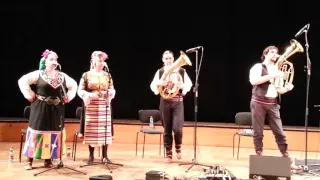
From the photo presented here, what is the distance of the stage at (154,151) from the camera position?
5562 mm

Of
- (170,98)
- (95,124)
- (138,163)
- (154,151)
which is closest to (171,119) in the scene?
(170,98)

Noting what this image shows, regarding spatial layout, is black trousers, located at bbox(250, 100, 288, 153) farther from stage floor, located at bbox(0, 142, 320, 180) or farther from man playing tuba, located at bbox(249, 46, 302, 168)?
stage floor, located at bbox(0, 142, 320, 180)

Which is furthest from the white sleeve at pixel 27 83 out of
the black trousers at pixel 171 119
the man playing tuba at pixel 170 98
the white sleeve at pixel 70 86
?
the black trousers at pixel 171 119

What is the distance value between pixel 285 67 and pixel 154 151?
9.83ft

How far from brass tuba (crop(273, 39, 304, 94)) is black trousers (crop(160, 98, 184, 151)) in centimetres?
148

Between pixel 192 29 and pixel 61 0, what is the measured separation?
117 inches

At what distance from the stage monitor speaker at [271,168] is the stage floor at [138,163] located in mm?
849

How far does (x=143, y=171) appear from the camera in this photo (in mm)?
5711

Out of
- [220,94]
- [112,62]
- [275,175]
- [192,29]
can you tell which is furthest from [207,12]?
[275,175]

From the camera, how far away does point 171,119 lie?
6289 millimetres

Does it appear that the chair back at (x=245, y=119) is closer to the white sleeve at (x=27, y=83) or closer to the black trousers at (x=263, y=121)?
the black trousers at (x=263, y=121)

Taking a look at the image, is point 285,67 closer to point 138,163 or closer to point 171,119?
point 171,119

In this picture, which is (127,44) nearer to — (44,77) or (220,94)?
(220,94)

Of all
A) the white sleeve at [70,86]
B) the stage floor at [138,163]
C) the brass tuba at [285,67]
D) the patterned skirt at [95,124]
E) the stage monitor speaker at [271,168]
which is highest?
the brass tuba at [285,67]
